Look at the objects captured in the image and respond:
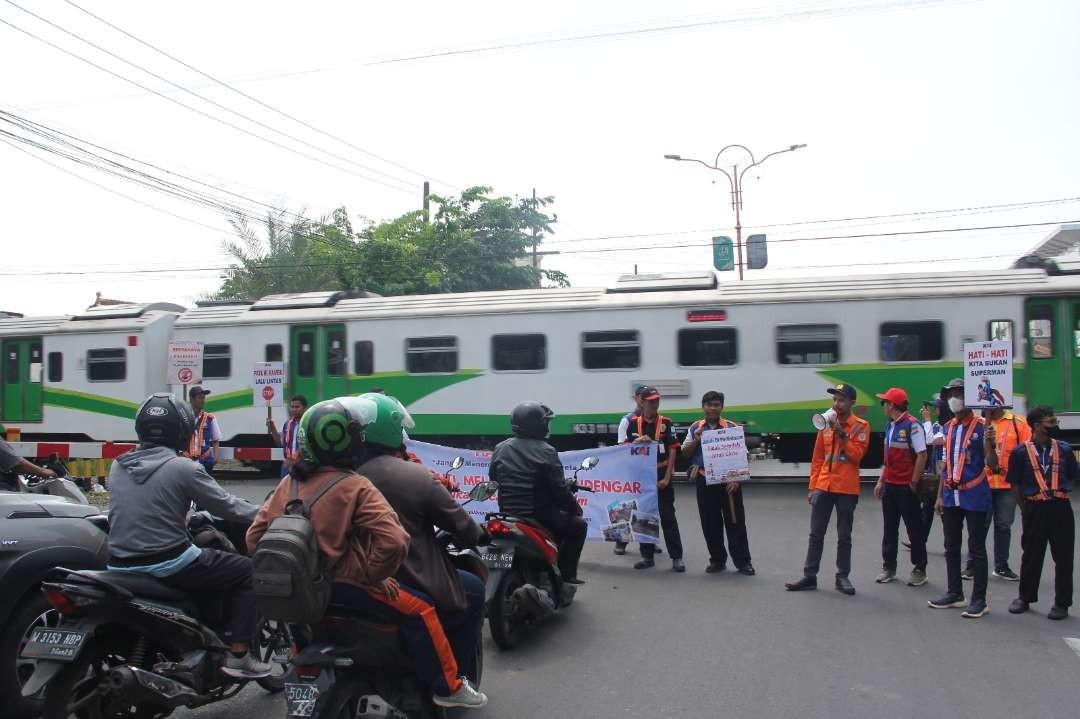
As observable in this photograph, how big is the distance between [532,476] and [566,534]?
66 centimetres

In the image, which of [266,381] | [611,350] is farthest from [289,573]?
[611,350]

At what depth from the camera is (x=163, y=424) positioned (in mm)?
4566

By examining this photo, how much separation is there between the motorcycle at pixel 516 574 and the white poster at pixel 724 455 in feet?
7.22

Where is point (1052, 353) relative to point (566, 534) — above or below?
above

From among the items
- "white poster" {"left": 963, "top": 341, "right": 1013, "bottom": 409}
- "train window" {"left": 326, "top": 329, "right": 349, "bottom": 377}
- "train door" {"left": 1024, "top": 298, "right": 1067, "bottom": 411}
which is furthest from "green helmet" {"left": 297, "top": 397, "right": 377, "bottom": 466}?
"train window" {"left": 326, "top": 329, "right": 349, "bottom": 377}

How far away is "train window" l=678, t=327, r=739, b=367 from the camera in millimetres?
15055

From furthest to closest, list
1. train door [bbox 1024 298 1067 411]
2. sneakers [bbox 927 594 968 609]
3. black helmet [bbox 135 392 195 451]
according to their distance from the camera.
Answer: train door [bbox 1024 298 1067 411] < sneakers [bbox 927 594 968 609] < black helmet [bbox 135 392 195 451]

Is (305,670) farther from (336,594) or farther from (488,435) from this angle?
(488,435)

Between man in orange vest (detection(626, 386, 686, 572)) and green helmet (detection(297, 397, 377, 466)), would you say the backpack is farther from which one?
man in orange vest (detection(626, 386, 686, 572))

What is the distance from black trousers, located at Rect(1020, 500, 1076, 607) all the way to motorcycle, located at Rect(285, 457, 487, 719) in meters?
5.07

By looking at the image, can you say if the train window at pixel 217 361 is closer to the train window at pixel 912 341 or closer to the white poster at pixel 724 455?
the white poster at pixel 724 455

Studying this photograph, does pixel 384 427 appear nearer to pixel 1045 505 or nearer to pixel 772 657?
pixel 772 657

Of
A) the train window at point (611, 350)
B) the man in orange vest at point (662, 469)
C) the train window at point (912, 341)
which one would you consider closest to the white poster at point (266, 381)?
the train window at point (611, 350)

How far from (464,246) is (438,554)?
26.7 metres
